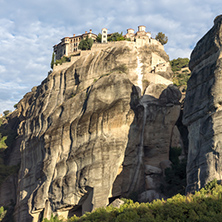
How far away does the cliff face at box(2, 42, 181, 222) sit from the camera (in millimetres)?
45062

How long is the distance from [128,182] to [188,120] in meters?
11.1

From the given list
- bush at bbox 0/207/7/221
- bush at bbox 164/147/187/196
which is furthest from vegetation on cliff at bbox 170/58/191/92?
bush at bbox 0/207/7/221

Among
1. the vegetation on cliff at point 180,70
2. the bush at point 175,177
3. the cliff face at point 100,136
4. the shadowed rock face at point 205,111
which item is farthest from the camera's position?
the vegetation on cliff at point 180,70

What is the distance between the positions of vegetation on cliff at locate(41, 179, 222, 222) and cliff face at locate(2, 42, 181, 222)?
12330 mm

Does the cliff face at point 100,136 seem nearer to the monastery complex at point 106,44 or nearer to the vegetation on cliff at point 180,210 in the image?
the monastery complex at point 106,44

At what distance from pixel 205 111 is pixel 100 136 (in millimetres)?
14574

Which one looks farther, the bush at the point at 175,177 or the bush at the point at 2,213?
the bush at the point at 2,213

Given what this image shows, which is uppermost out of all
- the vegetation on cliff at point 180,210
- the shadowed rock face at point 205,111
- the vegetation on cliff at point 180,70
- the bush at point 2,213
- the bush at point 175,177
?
the vegetation on cliff at point 180,70

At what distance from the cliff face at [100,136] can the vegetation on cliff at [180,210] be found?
12330 mm

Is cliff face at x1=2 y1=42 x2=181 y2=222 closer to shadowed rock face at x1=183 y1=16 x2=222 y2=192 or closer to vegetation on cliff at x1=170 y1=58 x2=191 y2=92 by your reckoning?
shadowed rock face at x1=183 y1=16 x2=222 y2=192

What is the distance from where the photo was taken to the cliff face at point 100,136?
45062 mm

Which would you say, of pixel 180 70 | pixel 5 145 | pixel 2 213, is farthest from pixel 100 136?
pixel 180 70

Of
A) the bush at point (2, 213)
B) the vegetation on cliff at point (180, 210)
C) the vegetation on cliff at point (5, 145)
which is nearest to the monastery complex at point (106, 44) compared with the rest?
the vegetation on cliff at point (5, 145)

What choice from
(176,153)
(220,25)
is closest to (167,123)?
(176,153)
